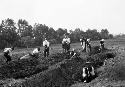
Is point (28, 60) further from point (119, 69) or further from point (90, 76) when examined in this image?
point (119, 69)

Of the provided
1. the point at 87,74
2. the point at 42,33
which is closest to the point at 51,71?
the point at 87,74

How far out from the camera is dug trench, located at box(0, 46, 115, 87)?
57.6 ft

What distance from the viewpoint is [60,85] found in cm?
1730

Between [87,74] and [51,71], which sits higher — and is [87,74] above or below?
below

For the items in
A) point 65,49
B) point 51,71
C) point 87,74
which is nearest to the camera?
point 87,74

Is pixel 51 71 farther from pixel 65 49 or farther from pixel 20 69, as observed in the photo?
pixel 65 49

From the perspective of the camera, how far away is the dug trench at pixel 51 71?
57.6ft

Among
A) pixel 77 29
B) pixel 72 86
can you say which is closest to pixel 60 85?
pixel 72 86

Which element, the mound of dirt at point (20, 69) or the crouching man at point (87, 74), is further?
the mound of dirt at point (20, 69)

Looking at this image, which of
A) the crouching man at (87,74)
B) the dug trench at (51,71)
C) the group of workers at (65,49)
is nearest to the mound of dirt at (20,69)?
the dug trench at (51,71)

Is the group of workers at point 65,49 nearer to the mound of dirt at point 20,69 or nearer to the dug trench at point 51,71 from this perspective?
the dug trench at point 51,71

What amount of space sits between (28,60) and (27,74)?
257 cm

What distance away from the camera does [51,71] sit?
18469mm

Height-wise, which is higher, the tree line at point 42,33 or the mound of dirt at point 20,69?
the tree line at point 42,33
